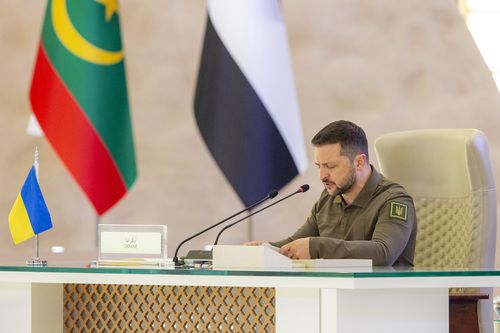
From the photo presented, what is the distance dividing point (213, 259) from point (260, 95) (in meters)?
3.07

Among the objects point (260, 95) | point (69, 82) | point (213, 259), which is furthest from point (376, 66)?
point (213, 259)

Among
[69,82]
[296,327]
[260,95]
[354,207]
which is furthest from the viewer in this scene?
[69,82]

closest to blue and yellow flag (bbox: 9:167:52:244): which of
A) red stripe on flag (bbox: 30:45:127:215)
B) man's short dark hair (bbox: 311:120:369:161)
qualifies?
man's short dark hair (bbox: 311:120:369:161)

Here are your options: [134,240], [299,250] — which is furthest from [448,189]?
[134,240]

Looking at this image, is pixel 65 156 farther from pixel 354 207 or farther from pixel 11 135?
pixel 354 207

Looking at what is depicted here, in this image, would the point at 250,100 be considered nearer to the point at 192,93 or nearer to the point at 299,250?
the point at 192,93

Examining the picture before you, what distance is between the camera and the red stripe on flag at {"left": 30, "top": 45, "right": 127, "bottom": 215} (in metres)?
6.04

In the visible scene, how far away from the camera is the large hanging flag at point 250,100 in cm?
564

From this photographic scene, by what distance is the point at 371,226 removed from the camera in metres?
3.34

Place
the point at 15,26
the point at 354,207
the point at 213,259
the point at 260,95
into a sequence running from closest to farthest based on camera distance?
the point at 213,259 < the point at 354,207 < the point at 260,95 < the point at 15,26

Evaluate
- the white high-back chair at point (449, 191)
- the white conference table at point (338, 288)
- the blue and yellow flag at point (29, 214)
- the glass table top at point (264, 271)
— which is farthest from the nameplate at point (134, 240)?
the white high-back chair at point (449, 191)

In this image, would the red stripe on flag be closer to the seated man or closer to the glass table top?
the seated man

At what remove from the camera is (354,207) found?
11.3ft

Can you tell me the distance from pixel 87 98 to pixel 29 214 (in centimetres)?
307
